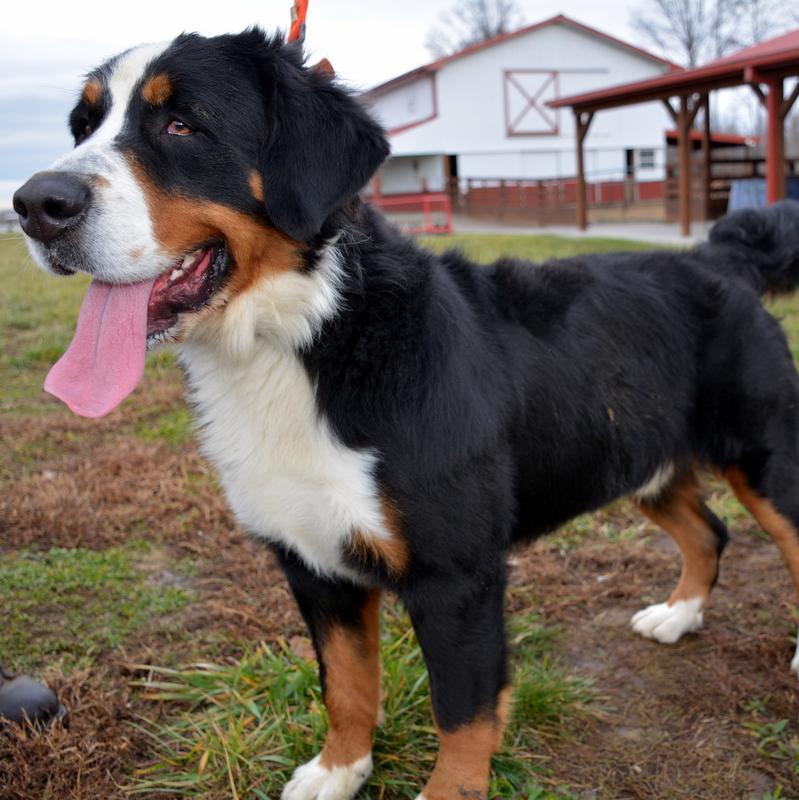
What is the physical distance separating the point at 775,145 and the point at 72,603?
49.9 feet

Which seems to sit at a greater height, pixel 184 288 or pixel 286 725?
pixel 184 288

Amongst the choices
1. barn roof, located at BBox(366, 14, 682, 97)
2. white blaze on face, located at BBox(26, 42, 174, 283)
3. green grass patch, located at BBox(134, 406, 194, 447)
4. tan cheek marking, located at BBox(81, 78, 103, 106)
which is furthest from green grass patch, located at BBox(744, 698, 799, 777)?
barn roof, located at BBox(366, 14, 682, 97)

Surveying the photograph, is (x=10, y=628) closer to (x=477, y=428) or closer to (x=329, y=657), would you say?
(x=329, y=657)

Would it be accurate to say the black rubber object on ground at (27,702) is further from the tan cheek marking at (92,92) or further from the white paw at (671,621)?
the white paw at (671,621)

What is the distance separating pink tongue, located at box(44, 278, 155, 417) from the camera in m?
2.44

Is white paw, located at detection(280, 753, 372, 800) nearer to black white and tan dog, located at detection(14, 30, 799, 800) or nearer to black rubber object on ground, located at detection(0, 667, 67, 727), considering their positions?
black white and tan dog, located at detection(14, 30, 799, 800)

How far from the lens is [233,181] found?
249cm

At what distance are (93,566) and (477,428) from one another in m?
2.36

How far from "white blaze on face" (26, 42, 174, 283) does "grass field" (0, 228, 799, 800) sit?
0.48 meters

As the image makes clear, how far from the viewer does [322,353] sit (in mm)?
2557

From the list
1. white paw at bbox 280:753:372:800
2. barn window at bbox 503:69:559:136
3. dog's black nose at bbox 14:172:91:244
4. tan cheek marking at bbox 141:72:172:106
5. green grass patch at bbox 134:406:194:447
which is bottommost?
white paw at bbox 280:753:372:800

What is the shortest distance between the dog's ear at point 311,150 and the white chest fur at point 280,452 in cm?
23

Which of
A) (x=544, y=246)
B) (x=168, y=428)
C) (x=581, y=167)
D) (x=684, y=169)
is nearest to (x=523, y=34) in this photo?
(x=581, y=167)

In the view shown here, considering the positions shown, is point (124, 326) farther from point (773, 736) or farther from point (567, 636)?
point (773, 736)
